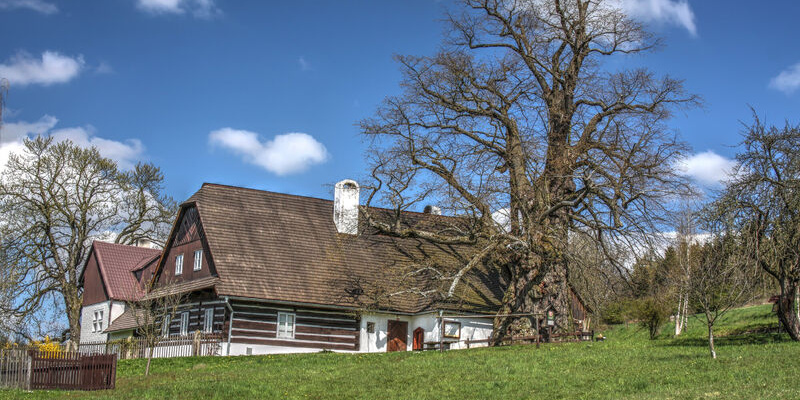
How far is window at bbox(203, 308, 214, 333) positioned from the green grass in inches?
247

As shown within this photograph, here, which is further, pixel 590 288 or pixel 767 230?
pixel 590 288

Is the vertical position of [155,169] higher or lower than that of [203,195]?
higher

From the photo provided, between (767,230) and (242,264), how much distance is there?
20375 millimetres

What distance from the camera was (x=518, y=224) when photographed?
32.6 metres

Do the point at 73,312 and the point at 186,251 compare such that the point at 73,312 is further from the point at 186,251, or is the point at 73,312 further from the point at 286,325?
the point at 286,325

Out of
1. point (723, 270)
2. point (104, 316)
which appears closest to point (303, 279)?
point (104, 316)

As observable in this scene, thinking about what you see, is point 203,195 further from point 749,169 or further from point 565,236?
point 749,169

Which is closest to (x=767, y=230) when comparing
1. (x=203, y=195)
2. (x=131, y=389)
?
(x=131, y=389)

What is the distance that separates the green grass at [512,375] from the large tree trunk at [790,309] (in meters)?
0.63

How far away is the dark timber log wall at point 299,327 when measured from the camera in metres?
34.7

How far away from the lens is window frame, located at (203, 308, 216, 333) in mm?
35812

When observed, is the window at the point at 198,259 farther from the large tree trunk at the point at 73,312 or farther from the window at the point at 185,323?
the large tree trunk at the point at 73,312

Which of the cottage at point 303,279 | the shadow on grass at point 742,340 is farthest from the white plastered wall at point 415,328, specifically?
the shadow on grass at point 742,340

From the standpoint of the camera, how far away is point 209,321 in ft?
118
